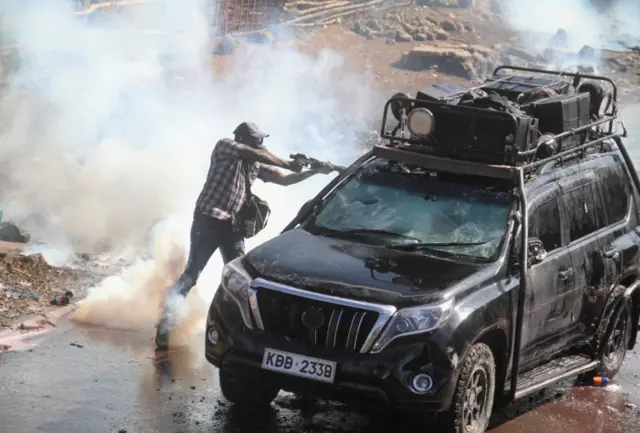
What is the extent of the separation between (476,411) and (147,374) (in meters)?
2.45

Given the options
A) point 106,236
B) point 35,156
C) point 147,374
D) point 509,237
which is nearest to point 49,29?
point 35,156

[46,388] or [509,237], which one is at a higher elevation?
[509,237]

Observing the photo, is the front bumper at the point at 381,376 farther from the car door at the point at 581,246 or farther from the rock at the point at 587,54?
the rock at the point at 587,54

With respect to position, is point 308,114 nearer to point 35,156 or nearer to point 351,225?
point 35,156

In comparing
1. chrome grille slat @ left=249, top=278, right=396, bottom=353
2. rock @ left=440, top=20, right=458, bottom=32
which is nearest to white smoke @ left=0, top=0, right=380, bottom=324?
chrome grille slat @ left=249, top=278, right=396, bottom=353

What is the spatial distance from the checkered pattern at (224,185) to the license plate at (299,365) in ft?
7.65

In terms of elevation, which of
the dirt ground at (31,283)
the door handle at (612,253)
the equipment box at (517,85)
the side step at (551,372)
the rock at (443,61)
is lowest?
the dirt ground at (31,283)

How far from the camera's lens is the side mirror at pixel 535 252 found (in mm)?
6611

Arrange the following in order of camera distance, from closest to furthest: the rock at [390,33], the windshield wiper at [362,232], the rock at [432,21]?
the windshield wiper at [362,232], the rock at [390,33], the rock at [432,21]

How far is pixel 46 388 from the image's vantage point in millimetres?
6898

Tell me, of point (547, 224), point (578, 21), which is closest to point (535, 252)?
point (547, 224)

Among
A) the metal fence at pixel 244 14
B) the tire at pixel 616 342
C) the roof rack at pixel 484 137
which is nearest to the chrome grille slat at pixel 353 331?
the roof rack at pixel 484 137

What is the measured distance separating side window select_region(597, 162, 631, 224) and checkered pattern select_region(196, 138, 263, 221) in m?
2.83

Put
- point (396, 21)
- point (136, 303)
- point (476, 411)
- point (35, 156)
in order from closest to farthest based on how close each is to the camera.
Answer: point (476, 411), point (136, 303), point (35, 156), point (396, 21)
